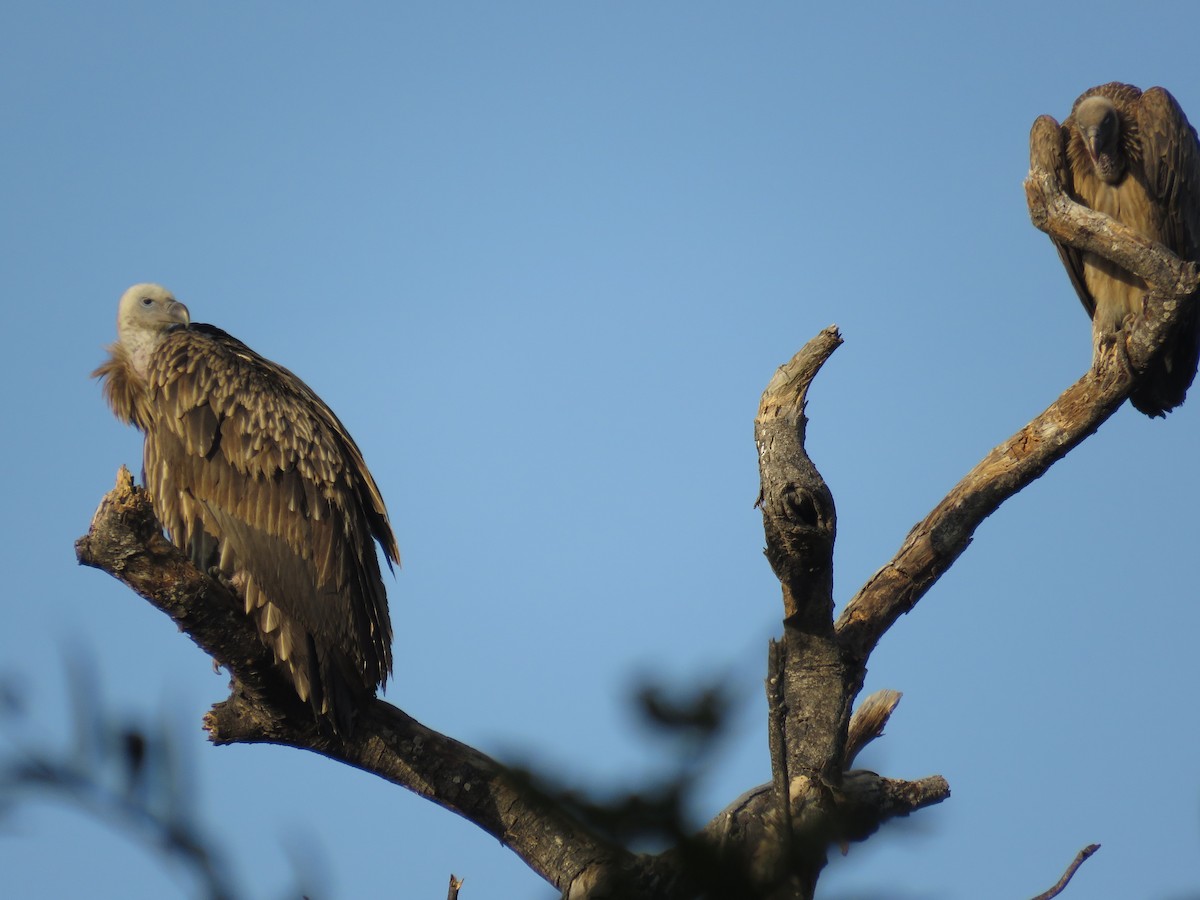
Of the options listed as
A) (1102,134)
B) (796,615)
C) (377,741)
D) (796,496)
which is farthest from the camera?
(1102,134)

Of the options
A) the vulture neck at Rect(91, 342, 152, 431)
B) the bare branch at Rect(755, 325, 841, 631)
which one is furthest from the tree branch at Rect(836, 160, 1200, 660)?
the vulture neck at Rect(91, 342, 152, 431)

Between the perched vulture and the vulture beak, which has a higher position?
the perched vulture

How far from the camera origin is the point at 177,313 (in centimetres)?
732

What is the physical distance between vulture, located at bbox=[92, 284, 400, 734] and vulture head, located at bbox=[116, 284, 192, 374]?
12 millimetres

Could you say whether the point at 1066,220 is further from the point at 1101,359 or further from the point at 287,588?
the point at 287,588

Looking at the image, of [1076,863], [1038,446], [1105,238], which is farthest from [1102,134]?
[1076,863]

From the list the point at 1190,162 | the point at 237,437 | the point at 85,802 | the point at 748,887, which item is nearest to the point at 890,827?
the point at 748,887

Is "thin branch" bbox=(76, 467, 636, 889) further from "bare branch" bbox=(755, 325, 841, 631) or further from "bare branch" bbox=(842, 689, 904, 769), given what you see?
"bare branch" bbox=(842, 689, 904, 769)

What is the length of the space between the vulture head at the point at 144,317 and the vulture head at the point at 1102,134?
231 inches

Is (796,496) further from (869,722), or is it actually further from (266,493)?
(266,493)

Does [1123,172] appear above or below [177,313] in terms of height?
above

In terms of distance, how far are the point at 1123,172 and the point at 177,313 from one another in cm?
623

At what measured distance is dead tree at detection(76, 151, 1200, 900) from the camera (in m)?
5.15

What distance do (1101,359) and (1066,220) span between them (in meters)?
0.98
